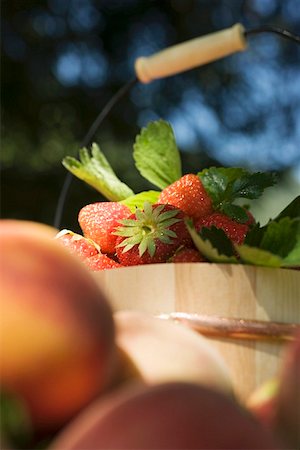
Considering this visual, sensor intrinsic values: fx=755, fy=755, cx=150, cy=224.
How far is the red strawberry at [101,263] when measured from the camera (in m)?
0.73

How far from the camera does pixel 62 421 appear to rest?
0.29m

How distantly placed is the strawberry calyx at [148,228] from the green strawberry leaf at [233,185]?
2.5 inches

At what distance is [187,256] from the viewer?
68 centimetres

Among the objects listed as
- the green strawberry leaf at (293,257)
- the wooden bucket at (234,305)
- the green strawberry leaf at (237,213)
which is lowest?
the wooden bucket at (234,305)

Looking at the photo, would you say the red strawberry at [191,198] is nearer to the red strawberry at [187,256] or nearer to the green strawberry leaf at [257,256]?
the red strawberry at [187,256]

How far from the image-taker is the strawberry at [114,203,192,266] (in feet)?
2.35

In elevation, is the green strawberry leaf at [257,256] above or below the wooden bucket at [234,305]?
above

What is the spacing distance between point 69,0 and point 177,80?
86cm

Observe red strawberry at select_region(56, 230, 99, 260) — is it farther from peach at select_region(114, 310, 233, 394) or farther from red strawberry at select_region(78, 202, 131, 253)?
peach at select_region(114, 310, 233, 394)

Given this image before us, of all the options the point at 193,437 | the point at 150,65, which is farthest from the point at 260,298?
the point at 150,65

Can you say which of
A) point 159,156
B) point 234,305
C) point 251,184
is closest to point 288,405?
point 234,305

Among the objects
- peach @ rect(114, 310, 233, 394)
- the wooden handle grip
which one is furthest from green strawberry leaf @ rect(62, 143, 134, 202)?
peach @ rect(114, 310, 233, 394)

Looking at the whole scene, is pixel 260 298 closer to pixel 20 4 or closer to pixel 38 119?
pixel 38 119

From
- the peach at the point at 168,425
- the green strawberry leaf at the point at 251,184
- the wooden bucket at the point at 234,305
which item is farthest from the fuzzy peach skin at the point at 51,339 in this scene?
the green strawberry leaf at the point at 251,184
